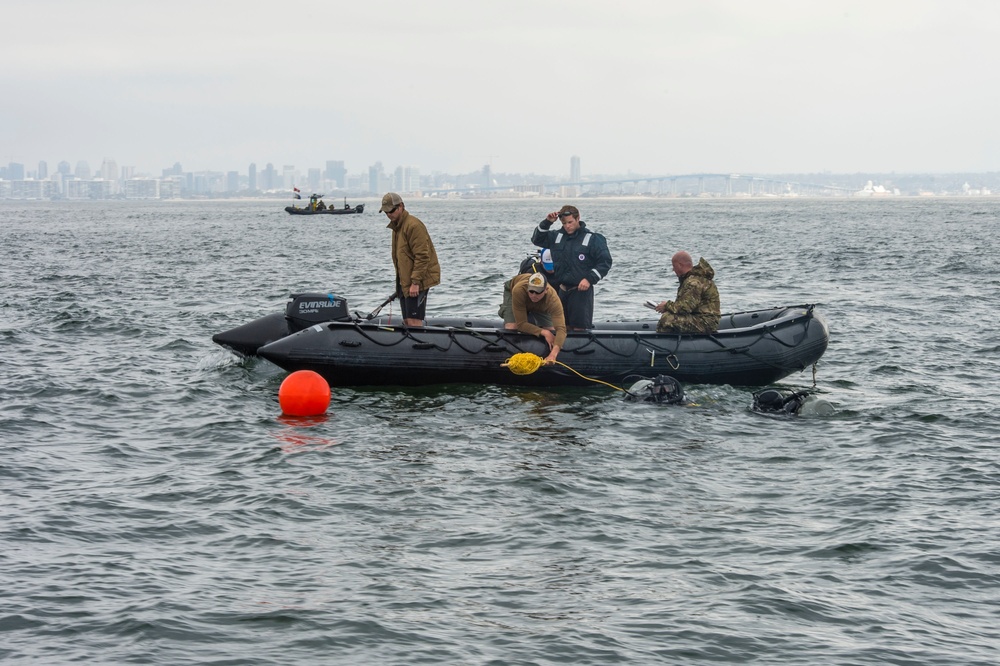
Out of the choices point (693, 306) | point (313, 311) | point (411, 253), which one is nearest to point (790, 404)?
point (693, 306)

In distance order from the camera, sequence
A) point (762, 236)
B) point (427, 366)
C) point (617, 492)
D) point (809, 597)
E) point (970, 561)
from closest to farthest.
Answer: point (809, 597)
point (970, 561)
point (617, 492)
point (427, 366)
point (762, 236)

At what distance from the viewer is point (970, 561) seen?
24.6ft

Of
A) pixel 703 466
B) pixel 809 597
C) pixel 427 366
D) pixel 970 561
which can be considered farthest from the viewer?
pixel 427 366

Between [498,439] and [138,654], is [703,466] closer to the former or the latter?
[498,439]

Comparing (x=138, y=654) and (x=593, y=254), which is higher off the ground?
(x=593, y=254)

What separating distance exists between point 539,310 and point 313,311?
3.07 m

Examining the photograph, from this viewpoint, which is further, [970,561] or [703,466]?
[703,466]

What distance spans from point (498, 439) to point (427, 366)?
234cm

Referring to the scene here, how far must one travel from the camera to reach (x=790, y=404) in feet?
39.8

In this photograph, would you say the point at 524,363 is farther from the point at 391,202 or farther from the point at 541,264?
the point at 391,202

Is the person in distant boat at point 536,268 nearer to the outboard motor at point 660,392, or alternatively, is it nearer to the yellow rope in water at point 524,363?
the yellow rope in water at point 524,363

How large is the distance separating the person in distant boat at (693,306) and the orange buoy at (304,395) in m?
4.35

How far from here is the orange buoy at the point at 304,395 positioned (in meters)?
11.9

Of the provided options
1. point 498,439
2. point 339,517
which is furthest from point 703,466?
point 339,517
